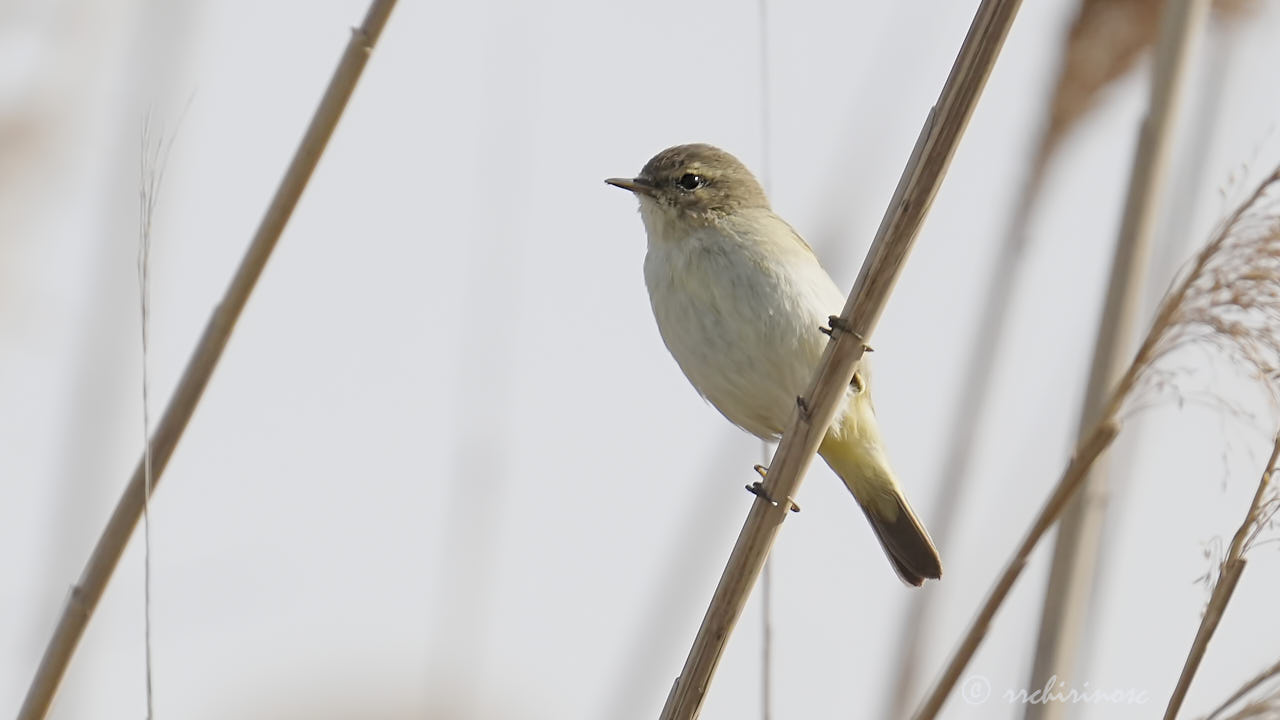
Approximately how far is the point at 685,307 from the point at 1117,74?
1.15 meters

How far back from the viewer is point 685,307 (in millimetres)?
3363

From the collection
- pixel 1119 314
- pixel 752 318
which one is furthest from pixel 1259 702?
pixel 752 318

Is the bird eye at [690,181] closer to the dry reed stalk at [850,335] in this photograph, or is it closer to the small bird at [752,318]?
the small bird at [752,318]

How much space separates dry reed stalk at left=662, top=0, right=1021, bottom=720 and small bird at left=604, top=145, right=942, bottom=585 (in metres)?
1.18

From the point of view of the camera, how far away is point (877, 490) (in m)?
3.62

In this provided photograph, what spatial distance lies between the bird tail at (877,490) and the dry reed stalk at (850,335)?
1.39 m

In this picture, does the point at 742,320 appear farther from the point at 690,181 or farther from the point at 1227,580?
the point at 1227,580

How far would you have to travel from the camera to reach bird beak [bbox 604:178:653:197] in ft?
12.4

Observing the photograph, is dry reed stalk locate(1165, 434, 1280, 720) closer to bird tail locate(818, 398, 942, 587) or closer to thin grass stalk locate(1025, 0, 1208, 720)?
thin grass stalk locate(1025, 0, 1208, 720)

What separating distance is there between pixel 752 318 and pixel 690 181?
2.19ft

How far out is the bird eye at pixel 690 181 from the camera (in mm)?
3738

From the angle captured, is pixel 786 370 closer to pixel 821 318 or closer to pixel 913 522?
pixel 821 318

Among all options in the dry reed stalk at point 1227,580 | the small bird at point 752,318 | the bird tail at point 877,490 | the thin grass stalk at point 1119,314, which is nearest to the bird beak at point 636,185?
the small bird at point 752,318

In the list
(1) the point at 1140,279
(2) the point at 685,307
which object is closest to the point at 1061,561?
(1) the point at 1140,279
